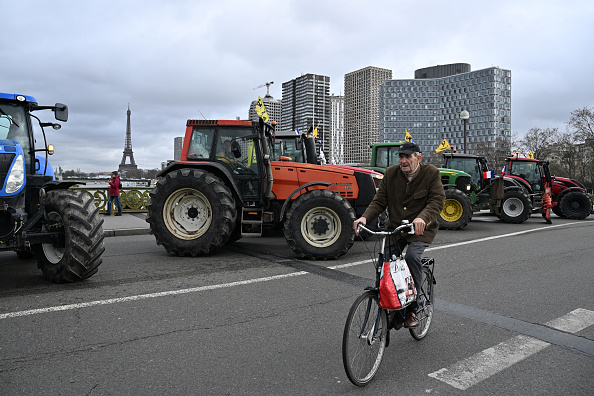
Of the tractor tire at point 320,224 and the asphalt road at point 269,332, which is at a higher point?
the tractor tire at point 320,224

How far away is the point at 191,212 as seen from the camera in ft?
27.2

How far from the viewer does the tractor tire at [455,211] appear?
42.1 ft

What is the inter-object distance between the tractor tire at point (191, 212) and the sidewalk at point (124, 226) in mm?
2968

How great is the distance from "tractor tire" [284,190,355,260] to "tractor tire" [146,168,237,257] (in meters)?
1.17

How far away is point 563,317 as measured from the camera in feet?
16.0

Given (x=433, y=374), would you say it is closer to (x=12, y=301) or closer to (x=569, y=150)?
(x=12, y=301)

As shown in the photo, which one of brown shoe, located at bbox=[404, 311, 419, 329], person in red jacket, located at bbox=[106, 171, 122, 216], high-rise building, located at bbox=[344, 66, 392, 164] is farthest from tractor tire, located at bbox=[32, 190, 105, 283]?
high-rise building, located at bbox=[344, 66, 392, 164]

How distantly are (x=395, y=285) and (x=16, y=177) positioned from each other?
4753 millimetres

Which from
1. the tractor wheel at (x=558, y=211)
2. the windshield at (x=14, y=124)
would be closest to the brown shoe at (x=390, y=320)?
the windshield at (x=14, y=124)

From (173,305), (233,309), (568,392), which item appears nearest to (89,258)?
(173,305)

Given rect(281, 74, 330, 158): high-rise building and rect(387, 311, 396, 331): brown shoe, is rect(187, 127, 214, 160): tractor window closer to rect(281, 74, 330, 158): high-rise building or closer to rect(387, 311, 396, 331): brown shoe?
rect(387, 311, 396, 331): brown shoe

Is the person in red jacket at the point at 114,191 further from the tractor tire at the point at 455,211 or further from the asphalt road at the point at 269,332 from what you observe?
the tractor tire at the point at 455,211

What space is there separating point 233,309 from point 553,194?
17.5 meters

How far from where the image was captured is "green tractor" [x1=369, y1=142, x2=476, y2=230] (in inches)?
509
